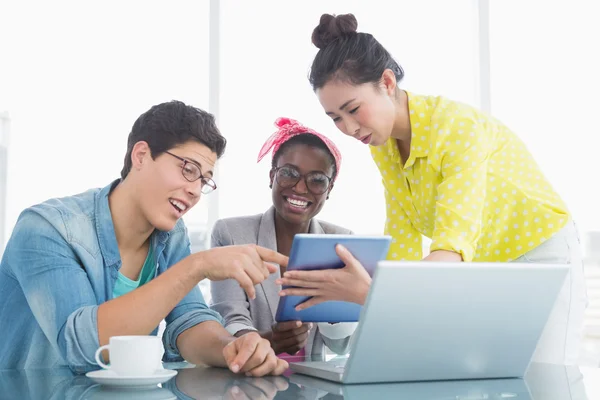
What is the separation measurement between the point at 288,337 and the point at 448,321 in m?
0.92

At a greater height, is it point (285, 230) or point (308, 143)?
point (308, 143)

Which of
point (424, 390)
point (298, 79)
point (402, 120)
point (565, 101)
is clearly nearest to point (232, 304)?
point (402, 120)

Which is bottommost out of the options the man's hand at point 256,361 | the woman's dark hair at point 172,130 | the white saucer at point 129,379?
the man's hand at point 256,361

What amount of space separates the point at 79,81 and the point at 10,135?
0.52 metres

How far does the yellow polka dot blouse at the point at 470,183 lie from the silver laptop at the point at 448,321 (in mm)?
507

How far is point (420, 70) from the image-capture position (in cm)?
452

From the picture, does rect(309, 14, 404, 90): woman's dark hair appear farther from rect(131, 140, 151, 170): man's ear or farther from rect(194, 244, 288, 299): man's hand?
rect(194, 244, 288, 299): man's hand

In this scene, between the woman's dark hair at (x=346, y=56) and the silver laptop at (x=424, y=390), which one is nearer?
the silver laptop at (x=424, y=390)

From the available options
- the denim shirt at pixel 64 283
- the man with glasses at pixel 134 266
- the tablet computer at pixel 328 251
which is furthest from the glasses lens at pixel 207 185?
the tablet computer at pixel 328 251

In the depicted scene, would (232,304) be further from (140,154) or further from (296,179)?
(140,154)

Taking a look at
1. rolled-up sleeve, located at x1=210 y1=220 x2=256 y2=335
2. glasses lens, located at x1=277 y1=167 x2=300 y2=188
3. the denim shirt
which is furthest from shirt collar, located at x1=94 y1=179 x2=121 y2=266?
glasses lens, located at x1=277 y1=167 x2=300 y2=188

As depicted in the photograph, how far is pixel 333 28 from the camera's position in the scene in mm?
1973

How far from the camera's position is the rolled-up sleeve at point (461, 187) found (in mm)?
1599

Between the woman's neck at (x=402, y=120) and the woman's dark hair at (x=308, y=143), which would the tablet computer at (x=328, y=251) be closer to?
the woman's neck at (x=402, y=120)
